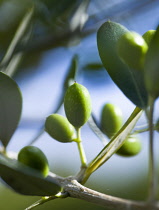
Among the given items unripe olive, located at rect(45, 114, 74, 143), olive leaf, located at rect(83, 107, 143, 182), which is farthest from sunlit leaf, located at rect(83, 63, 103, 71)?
olive leaf, located at rect(83, 107, 143, 182)

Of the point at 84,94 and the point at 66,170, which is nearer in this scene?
the point at 84,94

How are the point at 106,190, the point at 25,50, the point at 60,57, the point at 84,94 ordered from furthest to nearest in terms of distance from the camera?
the point at 106,190, the point at 60,57, the point at 25,50, the point at 84,94

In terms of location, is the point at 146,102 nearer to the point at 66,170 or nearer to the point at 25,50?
the point at 25,50

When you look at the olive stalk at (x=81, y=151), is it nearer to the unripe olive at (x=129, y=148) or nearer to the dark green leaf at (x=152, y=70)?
the unripe olive at (x=129, y=148)

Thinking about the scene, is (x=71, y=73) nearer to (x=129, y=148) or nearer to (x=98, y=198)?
(x=129, y=148)

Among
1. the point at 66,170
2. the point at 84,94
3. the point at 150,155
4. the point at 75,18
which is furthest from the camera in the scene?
the point at 66,170

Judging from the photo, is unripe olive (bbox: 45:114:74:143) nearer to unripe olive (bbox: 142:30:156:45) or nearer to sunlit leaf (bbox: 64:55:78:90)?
unripe olive (bbox: 142:30:156:45)

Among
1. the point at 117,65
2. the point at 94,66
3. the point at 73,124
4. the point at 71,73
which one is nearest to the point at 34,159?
the point at 73,124

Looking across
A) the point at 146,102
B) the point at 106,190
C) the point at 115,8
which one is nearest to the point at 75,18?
the point at 115,8
